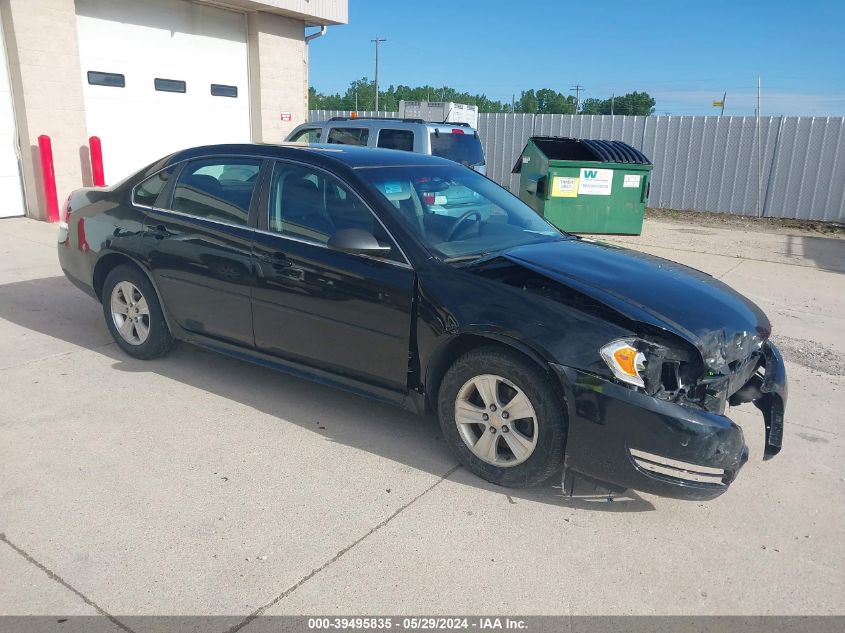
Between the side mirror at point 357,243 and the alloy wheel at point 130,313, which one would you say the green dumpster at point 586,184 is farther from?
the side mirror at point 357,243

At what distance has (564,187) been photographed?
1152 cm

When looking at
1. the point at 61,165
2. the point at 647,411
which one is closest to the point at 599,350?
the point at 647,411

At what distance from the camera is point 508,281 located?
3477 mm

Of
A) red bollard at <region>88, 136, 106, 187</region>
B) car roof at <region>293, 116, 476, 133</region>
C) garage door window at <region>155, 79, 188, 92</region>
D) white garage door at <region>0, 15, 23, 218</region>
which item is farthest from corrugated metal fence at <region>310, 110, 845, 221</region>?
white garage door at <region>0, 15, 23, 218</region>

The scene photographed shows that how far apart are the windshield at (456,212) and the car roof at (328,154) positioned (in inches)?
3.6

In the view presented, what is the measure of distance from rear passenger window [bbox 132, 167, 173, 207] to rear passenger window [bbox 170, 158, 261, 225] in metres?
0.16

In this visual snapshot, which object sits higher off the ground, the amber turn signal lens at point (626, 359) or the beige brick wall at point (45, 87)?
the beige brick wall at point (45, 87)

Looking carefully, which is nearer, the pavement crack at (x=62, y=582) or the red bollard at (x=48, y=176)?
the pavement crack at (x=62, y=582)

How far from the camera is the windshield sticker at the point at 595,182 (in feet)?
37.8

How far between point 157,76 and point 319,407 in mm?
10446

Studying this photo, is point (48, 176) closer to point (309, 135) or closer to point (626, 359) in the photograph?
point (309, 135)

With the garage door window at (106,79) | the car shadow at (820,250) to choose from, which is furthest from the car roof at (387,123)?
the car shadow at (820,250)

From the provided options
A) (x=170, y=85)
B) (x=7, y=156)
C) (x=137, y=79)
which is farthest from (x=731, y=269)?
(x=7, y=156)

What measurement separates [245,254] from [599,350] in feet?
7.48
